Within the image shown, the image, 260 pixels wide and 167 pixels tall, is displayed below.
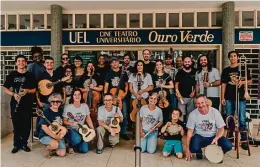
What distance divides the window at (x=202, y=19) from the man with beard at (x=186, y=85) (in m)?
2.80

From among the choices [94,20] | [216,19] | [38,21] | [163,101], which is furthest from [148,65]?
[38,21]

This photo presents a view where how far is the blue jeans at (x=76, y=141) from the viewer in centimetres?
537

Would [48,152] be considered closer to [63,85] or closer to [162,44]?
[63,85]

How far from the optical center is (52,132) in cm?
518

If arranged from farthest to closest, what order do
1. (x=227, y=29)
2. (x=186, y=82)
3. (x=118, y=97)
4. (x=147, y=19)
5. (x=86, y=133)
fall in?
(x=147, y=19), (x=227, y=29), (x=118, y=97), (x=186, y=82), (x=86, y=133)

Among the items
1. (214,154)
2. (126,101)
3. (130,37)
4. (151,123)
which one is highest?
(130,37)

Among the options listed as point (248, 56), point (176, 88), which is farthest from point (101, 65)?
point (248, 56)

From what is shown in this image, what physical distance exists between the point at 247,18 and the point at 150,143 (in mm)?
4887

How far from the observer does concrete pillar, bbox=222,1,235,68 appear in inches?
310

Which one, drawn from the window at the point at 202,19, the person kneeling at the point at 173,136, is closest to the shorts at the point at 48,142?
the person kneeling at the point at 173,136

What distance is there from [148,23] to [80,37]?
1912 mm

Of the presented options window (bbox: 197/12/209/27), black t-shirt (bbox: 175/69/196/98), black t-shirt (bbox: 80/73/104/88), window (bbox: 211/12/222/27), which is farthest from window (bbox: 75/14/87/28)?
black t-shirt (bbox: 175/69/196/98)

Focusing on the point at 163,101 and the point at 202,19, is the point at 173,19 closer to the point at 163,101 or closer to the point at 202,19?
the point at 202,19

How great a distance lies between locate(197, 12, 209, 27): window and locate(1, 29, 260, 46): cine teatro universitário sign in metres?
0.20
